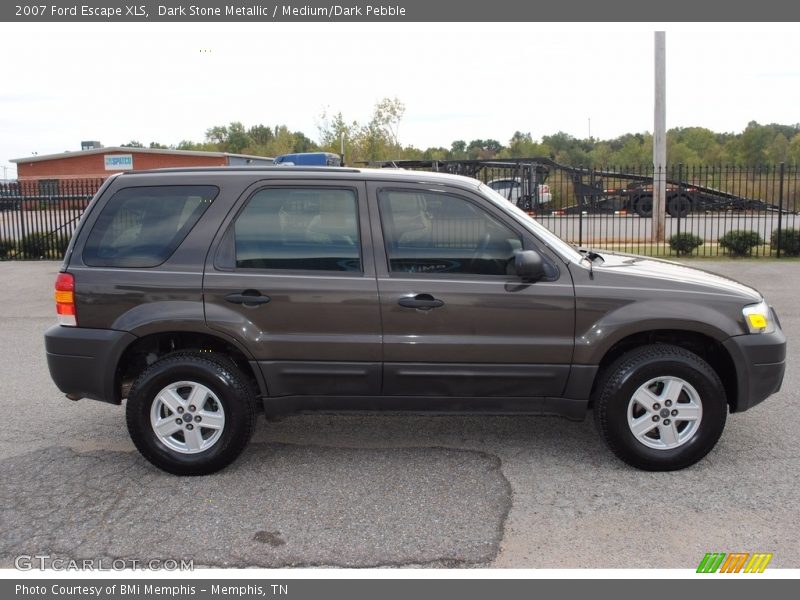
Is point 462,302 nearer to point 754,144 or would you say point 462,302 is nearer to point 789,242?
point 789,242

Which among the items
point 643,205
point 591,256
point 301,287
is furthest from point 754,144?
point 301,287

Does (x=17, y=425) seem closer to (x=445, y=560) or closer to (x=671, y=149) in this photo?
(x=445, y=560)

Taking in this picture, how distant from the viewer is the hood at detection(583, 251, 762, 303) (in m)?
4.64

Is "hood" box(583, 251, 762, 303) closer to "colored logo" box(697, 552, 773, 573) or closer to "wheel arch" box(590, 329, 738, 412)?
"wheel arch" box(590, 329, 738, 412)

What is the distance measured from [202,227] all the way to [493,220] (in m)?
1.77

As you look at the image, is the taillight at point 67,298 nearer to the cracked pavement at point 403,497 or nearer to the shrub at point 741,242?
the cracked pavement at point 403,497

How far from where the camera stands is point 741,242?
1617 centimetres

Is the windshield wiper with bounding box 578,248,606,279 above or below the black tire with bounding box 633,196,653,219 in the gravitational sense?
below

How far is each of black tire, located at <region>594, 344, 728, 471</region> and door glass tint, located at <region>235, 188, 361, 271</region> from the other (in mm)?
1735

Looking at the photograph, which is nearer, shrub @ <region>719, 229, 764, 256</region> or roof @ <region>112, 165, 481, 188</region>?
roof @ <region>112, 165, 481, 188</region>

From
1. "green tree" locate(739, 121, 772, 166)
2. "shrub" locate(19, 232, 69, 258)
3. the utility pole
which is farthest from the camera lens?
"green tree" locate(739, 121, 772, 166)

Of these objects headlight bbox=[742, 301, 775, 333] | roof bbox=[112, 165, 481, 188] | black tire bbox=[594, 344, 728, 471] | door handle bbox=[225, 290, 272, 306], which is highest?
roof bbox=[112, 165, 481, 188]

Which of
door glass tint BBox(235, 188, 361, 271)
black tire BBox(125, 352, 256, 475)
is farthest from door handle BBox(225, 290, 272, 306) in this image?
black tire BBox(125, 352, 256, 475)

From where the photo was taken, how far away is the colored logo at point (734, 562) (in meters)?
3.53
